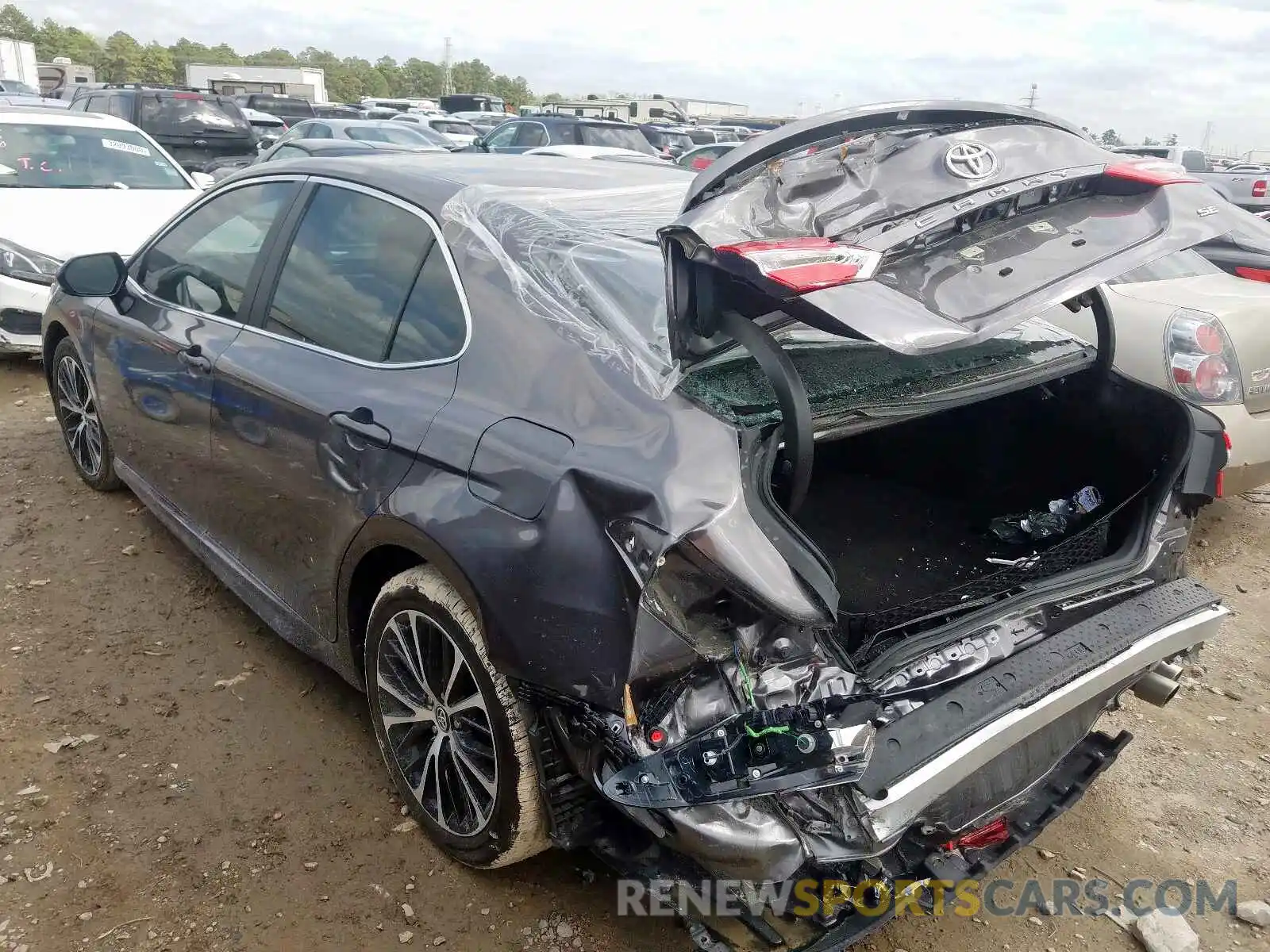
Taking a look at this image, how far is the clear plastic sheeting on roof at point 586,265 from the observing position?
2061 millimetres

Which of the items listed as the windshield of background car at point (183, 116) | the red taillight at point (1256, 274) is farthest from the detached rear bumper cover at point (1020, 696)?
the windshield of background car at point (183, 116)

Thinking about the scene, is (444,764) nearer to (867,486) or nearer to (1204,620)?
(867,486)

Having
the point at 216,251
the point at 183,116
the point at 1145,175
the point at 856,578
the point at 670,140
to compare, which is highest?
the point at 1145,175

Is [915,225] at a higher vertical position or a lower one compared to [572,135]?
higher

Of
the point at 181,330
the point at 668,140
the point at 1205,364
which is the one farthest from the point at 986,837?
the point at 668,140

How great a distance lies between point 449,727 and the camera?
2.33 metres

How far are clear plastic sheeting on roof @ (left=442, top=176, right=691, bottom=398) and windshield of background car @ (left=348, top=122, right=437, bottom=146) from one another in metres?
12.3

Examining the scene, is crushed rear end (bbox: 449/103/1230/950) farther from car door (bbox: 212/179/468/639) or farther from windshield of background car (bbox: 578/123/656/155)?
windshield of background car (bbox: 578/123/656/155)

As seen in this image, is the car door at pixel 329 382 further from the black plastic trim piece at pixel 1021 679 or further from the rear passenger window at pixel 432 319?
the black plastic trim piece at pixel 1021 679

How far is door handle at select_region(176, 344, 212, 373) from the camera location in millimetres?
3019

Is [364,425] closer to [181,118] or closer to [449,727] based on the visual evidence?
[449,727]

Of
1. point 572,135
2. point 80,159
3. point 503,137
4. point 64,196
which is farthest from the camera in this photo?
point 503,137

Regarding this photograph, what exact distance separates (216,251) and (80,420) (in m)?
1.74

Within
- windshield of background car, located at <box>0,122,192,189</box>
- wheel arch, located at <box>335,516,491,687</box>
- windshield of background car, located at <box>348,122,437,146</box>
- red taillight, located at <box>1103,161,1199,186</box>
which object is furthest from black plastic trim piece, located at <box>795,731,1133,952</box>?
windshield of background car, located at <box>348,122,437,146</box>
